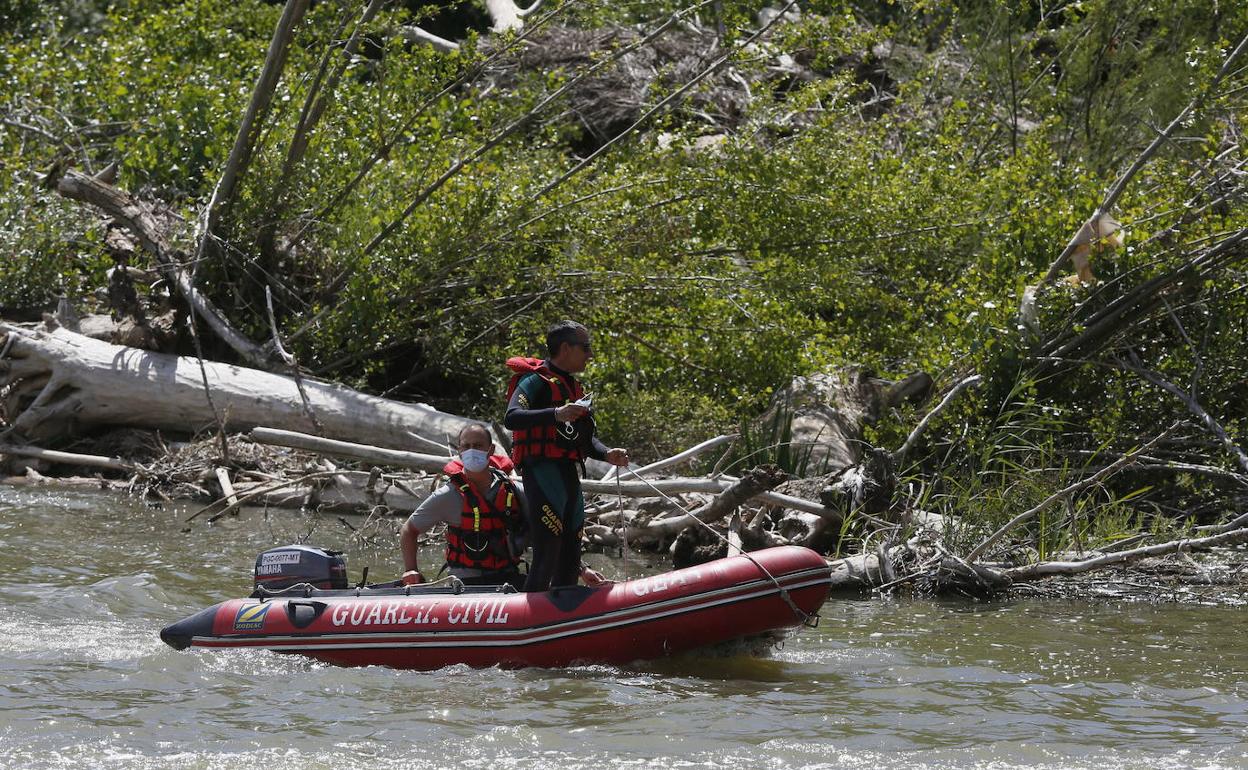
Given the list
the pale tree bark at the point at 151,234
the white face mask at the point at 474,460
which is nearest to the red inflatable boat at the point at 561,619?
the white face mask at the point at 474,460

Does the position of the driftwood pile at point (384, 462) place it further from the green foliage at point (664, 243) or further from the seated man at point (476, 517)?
the seated man at point (476, 517)

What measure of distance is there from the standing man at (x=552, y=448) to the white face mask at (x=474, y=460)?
188mm

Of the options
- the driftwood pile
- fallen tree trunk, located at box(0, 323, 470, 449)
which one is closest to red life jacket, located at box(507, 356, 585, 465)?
the driftwood pile

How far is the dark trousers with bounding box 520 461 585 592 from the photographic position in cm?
600

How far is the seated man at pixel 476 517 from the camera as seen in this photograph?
621cm

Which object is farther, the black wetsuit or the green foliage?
the green foliage

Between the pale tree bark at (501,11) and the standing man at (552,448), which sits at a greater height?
the pale tree bark at (501,11)

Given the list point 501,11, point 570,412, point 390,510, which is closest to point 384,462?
point 390,510

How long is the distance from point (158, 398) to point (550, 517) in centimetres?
533

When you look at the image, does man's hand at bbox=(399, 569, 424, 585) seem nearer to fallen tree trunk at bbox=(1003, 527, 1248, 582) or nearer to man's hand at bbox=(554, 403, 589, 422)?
man's hand at bbox=(554, 403, 589, 422)

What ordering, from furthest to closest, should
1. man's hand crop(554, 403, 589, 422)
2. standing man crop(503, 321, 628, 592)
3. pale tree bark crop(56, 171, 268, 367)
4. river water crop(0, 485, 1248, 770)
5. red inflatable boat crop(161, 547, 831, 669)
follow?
1. pale tree bark crop(56, 171, 268, 367)
2. standing man crop(503, 321, 628, 592)
3. red inflatable boat crop(161, 547, 831, 669)
4. man's hand crop(554, 403, 589, 422)
5. river water crop(0, 485, 1248, 770)

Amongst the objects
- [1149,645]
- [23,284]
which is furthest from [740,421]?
[23,284]

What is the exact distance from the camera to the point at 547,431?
595 cm

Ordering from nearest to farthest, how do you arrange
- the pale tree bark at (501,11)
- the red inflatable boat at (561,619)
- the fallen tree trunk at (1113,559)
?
1. the red inflatable boat at (561,619)
2. the fallen tree trunk at (1113,559)
3. the pale tree bark at (501,11)
